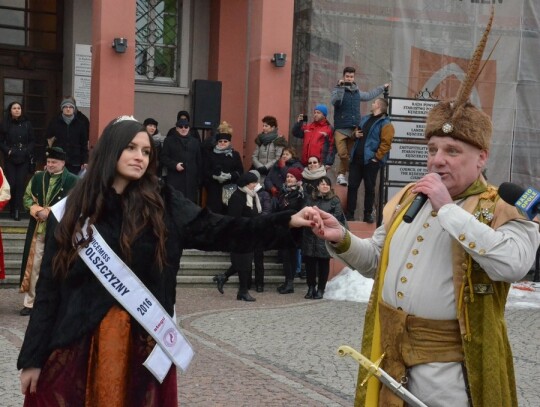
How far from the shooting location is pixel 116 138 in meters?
4.14

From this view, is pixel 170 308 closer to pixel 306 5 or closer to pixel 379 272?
pixel 379 272

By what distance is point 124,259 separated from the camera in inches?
163

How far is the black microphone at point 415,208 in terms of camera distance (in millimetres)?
3630

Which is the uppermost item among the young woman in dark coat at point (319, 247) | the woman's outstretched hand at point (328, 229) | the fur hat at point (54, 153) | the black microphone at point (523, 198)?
the black microphone at point (523, 198)

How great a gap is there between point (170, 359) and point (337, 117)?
1157 cm

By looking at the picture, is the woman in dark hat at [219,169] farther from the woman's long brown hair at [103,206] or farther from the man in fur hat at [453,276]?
the man in fur hat at [453,276]

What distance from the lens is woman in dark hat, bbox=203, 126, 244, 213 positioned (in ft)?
48.8

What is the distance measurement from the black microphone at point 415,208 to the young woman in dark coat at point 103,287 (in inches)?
20.0

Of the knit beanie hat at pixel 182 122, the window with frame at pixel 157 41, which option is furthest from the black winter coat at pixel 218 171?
the window with frame at pixel 157 41

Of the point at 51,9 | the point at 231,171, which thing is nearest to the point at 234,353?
the point at 231,171

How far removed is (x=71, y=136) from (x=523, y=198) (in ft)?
40.9

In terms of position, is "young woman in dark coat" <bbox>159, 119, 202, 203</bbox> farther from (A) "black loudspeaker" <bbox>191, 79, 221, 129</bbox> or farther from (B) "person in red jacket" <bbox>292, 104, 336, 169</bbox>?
(B) "person in red jacket" <bbox>292, 104, 336, 169</bbox>

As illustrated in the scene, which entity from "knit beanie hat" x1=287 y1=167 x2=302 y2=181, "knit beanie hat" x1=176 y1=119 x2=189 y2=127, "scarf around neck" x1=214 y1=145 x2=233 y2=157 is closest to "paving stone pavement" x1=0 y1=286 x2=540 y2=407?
"knit beanie hat" x1=287 y1=167 x2=302 y2=181

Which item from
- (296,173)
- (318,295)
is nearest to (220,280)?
(318,295)
